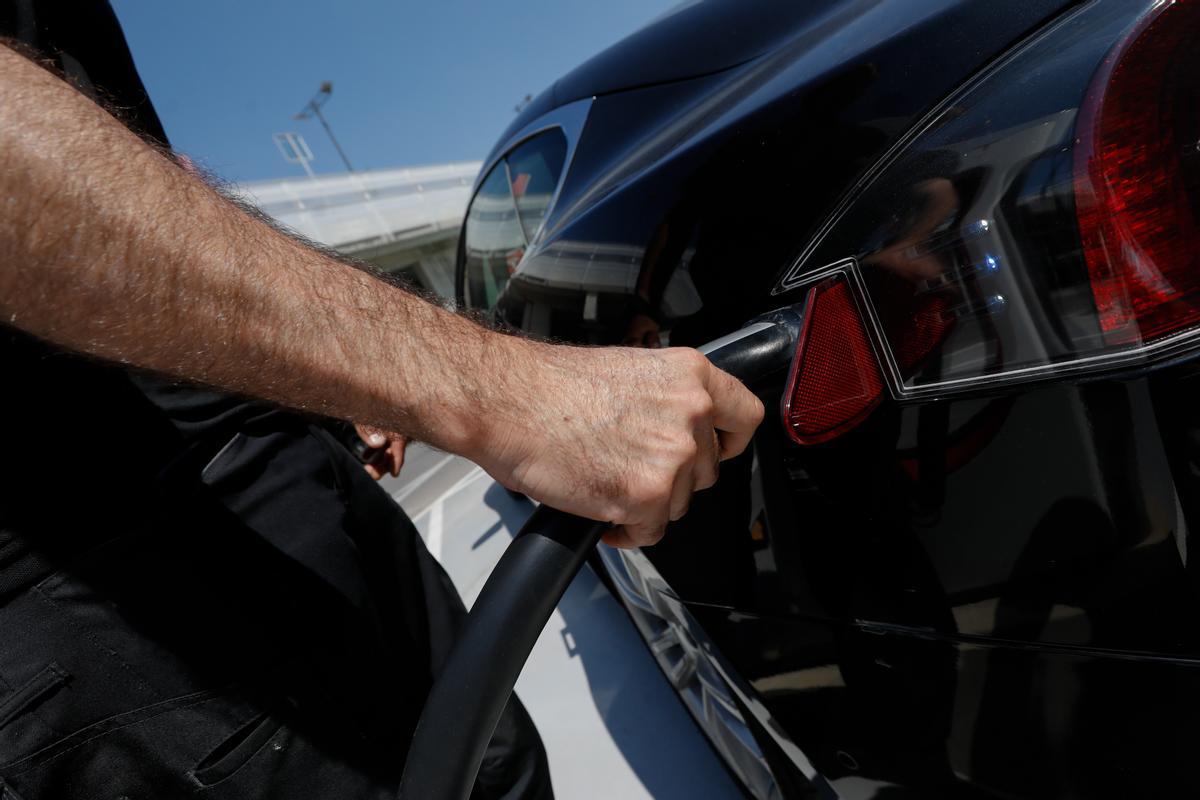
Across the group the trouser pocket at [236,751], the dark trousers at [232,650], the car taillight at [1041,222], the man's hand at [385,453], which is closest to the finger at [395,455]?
the man's hand at [385,453]

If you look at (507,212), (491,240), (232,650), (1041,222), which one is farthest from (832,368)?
(491,240)

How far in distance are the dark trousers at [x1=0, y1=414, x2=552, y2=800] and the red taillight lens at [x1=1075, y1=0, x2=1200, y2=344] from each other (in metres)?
1.36

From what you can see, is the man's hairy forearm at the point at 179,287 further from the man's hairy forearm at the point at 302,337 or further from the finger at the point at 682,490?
the finger at the point at 682,490

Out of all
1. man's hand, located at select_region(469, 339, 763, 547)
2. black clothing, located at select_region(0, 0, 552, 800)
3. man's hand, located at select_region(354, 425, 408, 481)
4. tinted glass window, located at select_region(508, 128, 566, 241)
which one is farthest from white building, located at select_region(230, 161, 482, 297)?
man's hand, located at select_region(469, 339, 763, 547)

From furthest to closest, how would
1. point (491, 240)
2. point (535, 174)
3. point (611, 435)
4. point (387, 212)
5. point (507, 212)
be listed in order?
point (387, 212)
point (491, 240)
point (507, 212)
point (535, 174)
point (611, 435)

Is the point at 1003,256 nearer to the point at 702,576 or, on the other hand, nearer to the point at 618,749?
the point at 702,576

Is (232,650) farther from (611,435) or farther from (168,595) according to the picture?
(611,435)

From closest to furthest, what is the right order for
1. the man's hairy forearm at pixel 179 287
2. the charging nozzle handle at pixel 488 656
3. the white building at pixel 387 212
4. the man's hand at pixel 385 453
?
the man's hairy forearm at pixel 179 287, the charging nozzle handle at pixel 488 656, the man's hand at pixel 385 453, the white building at pixel 387 212

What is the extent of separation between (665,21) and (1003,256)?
4.52ft

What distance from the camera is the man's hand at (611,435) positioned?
663mm

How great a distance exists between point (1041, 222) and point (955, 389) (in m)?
0.21

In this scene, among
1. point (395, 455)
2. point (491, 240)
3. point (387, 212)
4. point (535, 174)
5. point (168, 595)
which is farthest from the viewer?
point (387, 212)

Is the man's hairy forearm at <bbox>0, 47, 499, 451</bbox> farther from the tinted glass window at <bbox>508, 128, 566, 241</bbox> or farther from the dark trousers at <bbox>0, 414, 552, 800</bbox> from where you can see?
the tinted glass window at <bbox>508, 128, 566, 241</bbox>

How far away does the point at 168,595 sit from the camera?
0.93 metres
